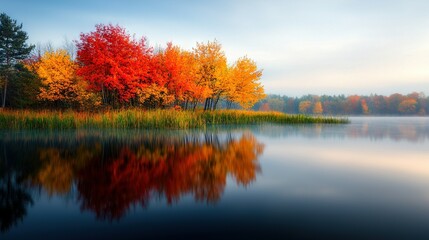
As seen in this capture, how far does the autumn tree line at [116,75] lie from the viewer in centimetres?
3016

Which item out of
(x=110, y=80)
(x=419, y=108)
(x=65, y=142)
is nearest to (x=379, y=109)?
(x=419, y=108)

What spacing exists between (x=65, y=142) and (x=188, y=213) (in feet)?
43.5

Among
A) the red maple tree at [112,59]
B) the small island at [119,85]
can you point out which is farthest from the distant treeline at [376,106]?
the red maple tree at [112,59]

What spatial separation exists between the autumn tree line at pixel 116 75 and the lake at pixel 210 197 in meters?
19.8

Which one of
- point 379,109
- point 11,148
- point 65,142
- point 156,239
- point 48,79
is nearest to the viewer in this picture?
point 156,239

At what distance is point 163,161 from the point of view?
10.9 meters

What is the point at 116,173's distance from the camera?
8.81 m

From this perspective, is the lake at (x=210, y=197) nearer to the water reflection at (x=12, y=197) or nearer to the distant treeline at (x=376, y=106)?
the water reflection at (x=12, y=197)

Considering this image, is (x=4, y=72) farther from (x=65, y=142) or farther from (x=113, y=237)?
(x=113, y=237)

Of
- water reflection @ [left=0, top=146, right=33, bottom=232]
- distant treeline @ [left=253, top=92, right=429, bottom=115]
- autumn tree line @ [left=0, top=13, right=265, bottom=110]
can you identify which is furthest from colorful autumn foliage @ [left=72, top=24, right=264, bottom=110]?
distant treeline @ [left=253, top=92, right=429, bottom=115]

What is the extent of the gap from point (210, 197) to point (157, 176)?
8.04 ft

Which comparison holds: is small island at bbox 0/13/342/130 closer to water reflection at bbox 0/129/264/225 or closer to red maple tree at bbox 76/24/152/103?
red maple tree at bbox 76/24/152/103

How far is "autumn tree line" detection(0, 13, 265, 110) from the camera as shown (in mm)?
30156

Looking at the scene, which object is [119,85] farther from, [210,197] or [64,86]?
[210,197]
